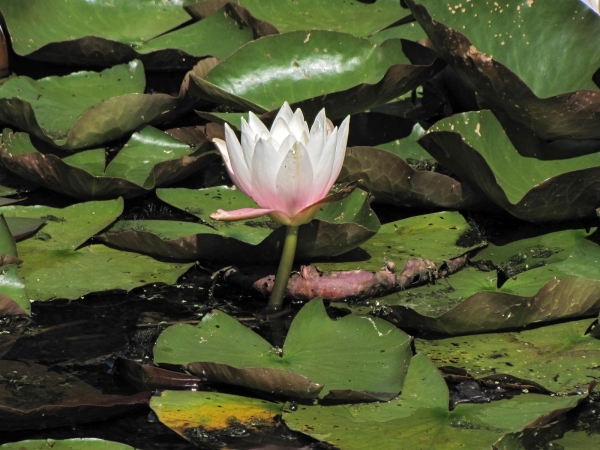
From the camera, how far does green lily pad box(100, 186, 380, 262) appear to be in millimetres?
2115

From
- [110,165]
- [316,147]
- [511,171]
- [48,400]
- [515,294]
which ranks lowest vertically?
[48,400]

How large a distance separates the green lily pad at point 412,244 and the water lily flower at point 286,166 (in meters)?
0.32

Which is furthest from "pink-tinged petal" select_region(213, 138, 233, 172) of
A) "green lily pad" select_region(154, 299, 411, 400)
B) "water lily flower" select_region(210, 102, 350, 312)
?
"green lily pad" select_region(154, 299, 411, 400)

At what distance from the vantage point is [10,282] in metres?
2.06

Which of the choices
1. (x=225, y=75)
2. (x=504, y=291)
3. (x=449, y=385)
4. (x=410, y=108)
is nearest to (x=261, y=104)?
(x=225, y=75)

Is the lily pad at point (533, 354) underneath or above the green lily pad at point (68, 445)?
above

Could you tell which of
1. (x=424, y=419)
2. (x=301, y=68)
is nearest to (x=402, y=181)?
(x=301, y=68)

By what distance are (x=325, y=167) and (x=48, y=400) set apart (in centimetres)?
74

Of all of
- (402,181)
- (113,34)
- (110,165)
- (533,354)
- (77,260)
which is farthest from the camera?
(113,34)

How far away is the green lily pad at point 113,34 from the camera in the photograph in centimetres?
312

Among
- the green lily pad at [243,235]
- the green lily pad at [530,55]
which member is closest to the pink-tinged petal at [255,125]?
the green lily pad at [243,235]

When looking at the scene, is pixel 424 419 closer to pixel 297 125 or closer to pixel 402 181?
pixel 297 125

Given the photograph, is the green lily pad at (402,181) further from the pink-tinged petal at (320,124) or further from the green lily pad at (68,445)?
the green lily pad at (68,445)

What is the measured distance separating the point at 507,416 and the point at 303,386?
0.40 meters
